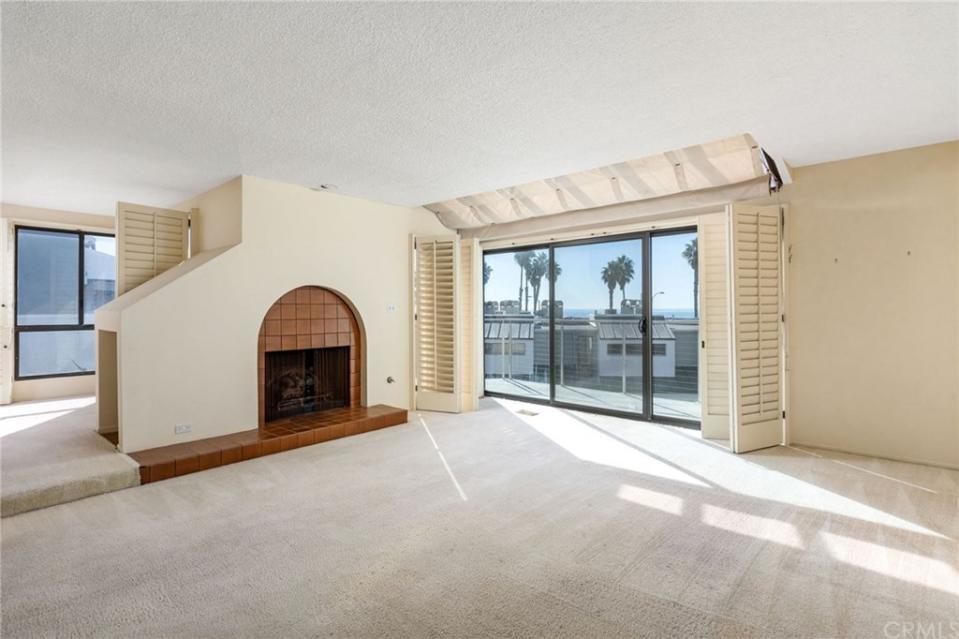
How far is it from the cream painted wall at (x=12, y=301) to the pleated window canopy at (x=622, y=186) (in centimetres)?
473

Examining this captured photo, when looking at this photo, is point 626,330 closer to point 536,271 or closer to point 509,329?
point 536,271

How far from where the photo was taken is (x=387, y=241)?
5.54m

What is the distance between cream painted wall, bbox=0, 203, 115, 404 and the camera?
5.64 m

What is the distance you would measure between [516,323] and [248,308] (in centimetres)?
333

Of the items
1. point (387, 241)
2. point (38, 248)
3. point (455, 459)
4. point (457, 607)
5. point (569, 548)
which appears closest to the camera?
point (457, 607)

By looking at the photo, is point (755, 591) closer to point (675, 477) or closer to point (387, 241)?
point (675, 477)

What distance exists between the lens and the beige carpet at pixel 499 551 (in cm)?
186

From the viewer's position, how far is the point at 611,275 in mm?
5410

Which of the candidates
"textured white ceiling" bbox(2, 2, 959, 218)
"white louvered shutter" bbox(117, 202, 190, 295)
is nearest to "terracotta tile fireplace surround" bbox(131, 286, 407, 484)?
"white louvered shutter" bbox(117, 202, 190, 295)

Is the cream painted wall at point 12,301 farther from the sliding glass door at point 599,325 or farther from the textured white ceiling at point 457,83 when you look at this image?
the sliding glass door at point 599,325

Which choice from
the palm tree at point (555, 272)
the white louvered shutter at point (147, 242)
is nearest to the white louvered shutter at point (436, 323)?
the palm tree at point (555, 272)

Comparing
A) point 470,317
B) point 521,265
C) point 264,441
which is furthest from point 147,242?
point 521,265

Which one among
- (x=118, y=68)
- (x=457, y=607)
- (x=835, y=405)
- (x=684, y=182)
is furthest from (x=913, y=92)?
(x=118, y=68)

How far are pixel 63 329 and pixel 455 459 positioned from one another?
589 centimetres
